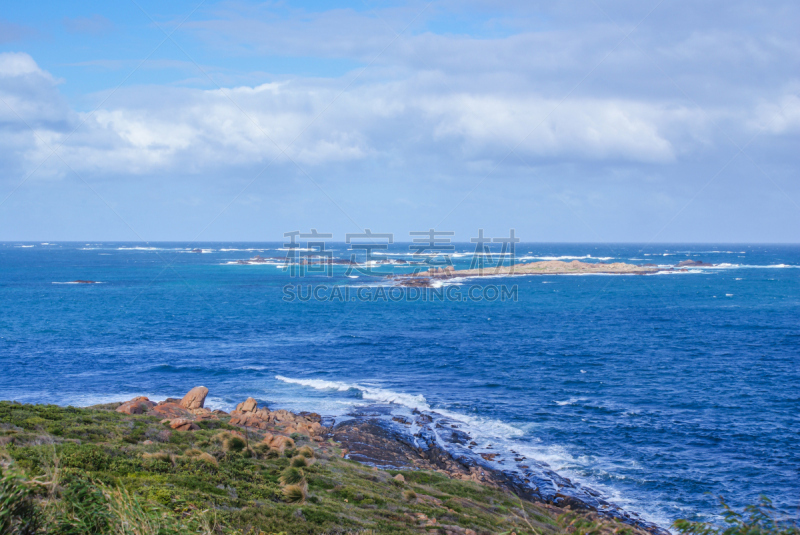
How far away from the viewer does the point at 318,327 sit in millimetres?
49938

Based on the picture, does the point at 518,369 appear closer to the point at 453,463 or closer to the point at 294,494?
the point at 453,463

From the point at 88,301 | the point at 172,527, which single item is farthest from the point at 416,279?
the point at 172,527

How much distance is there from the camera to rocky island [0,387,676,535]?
632 centimetres

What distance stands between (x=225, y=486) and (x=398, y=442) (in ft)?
32.6

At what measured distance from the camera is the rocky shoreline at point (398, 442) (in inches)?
659

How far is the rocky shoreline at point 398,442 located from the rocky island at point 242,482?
0.09 meters

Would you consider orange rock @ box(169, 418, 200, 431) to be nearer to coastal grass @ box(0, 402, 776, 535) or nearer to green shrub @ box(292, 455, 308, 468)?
coastal grass @ box(0, 402, 776, 535)

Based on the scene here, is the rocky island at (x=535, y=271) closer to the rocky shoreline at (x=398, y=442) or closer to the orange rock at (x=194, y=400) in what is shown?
the orange rock at (x=194, y=400)

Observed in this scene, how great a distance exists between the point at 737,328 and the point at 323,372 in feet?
127

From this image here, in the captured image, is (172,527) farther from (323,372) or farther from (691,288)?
(691,288)

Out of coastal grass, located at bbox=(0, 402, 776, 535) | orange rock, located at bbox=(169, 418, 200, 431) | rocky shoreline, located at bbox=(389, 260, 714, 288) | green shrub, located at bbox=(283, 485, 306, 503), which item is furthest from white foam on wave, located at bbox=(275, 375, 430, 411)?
rocky shoreline, located at bbox=(389, 260, 714, 288)

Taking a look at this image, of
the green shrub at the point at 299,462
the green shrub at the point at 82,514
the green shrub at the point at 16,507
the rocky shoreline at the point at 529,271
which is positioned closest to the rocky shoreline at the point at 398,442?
the green shrub at the point at 299,462

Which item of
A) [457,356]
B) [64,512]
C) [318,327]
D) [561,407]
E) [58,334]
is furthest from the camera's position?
[318,327]

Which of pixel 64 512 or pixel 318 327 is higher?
pixel 64 512
